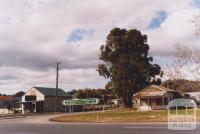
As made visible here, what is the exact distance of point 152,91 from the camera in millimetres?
72188

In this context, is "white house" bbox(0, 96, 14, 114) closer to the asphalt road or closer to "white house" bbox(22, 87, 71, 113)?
"white house" bbox(22, 87, 71, 113)

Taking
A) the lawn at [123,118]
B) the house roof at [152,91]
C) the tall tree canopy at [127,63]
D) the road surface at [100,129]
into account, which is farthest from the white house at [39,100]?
the road surface at [100,129]

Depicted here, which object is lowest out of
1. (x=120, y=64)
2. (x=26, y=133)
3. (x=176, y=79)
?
(x=26, y=133)

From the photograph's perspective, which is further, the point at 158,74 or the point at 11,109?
the point at 11,109

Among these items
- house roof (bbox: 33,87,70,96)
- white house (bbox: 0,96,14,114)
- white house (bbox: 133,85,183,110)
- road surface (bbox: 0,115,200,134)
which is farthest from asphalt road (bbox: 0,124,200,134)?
white house (bbox: 0,96,14,114)

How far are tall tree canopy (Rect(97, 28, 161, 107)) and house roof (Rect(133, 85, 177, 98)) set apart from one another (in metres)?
2.93

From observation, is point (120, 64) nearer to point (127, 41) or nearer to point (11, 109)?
point (127, 41)

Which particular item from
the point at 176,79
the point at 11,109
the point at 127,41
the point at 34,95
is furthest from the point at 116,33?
the point at 176,79

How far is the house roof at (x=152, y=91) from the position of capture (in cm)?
7056

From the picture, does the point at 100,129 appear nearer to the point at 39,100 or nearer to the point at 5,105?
the point at 39,100

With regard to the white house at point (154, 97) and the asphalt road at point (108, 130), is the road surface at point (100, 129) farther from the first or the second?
the white house at point (154, 97)

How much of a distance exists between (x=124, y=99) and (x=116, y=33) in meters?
13.2

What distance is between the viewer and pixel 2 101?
324 feet

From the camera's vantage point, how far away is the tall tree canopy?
74.9 meters
